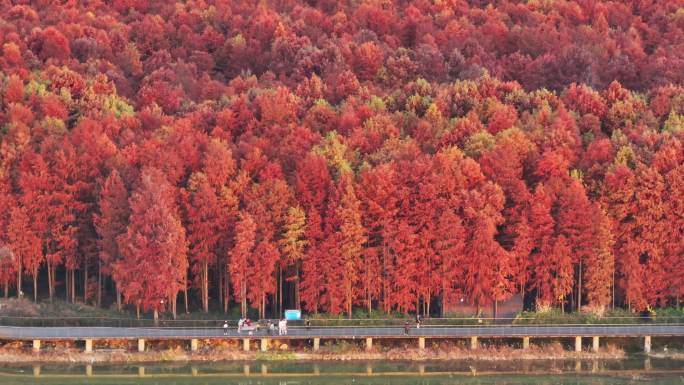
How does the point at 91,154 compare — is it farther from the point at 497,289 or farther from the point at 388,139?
the point at 497,289

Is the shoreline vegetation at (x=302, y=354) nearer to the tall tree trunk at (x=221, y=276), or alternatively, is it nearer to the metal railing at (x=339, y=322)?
the metal railing at (x=339, y=322)

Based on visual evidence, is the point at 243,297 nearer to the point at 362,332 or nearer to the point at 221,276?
the point at 221,276

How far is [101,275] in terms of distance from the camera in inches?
3233

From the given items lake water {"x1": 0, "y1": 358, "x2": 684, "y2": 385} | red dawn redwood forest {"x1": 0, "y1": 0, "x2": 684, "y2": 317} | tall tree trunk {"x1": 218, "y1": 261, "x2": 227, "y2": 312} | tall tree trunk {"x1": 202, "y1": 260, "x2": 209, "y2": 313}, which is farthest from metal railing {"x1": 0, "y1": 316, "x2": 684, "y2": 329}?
tall tree trunk {"x1": 218, "y1": 261, "x2": 227, "y2": 312}

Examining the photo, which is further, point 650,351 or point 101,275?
point 101,275

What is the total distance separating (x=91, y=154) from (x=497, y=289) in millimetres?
31497

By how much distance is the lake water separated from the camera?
63.7m

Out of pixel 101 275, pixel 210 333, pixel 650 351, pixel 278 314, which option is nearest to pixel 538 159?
pixel 650 351

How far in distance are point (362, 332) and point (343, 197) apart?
10.4 m

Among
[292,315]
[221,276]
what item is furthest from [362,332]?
[221,276]

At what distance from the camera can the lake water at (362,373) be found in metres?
63.7

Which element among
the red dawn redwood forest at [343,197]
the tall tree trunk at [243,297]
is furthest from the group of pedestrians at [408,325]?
the tall tree trunk at [243,297]

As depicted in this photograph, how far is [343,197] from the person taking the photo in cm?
7688

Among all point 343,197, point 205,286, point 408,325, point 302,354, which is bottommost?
point 302,354
